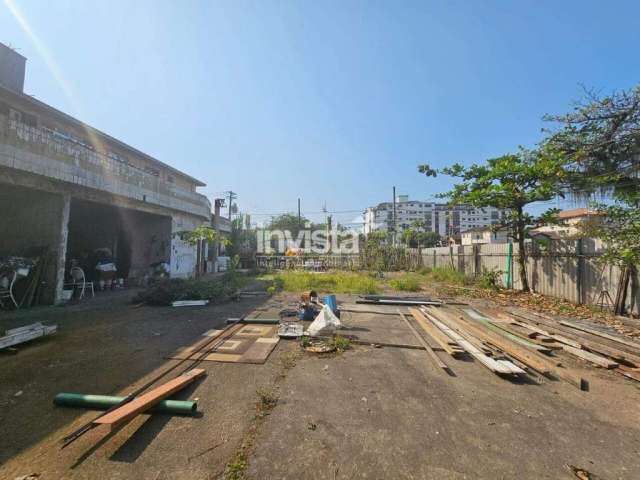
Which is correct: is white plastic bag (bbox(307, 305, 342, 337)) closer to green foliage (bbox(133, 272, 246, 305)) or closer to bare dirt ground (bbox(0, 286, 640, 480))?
bare dirt ground (bbox(0, 286, 640, 480))

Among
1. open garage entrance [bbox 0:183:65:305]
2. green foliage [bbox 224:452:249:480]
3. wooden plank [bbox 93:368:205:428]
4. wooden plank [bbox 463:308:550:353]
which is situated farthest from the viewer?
open garage entrance [bbox 0:183:65:305]

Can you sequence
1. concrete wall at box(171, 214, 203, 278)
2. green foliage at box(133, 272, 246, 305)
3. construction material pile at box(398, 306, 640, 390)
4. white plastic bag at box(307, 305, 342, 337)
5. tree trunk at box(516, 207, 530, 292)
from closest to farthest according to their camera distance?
1. construction material pile at box(398, 306, 640, 390)
2. white plastic bag at box(307, 305, 342, 337)
3. green foliage at box(133, 272, 246, 305)
4. tree trunk at box(516, 207, 530, 292)
5. concrete wall at box(171, 214, 203, 278)

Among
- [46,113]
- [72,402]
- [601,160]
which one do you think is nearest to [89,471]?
[72,402]

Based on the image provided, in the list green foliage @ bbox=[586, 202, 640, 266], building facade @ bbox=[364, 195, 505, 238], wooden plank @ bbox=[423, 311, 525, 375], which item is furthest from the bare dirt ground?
building facade @ bbox=[364, 195, 505, 238]

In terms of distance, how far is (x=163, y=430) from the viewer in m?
2.20

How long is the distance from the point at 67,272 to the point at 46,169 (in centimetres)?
378

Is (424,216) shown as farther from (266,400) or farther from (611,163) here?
(266,400)

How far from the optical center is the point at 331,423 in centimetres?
233

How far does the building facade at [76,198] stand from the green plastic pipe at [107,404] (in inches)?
245

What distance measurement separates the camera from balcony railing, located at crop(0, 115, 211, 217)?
6012mm

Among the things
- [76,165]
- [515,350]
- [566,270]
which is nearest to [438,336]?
[515,350]

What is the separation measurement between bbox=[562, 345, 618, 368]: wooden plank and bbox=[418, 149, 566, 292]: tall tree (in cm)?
534

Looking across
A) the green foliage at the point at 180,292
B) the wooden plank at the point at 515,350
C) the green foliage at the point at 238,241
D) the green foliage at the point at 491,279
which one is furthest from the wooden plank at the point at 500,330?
the green foliage at the point at 238,241

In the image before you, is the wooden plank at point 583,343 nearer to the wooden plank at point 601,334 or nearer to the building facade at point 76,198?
the wooden plank at point 601,334
